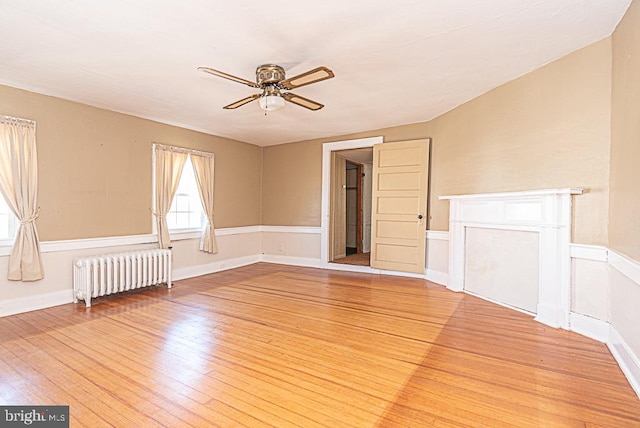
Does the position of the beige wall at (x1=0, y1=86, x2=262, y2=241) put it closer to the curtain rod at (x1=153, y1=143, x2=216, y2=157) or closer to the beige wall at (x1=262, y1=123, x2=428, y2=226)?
the curtain rod at (x1=153, y1=143, x2=216, y2=157)

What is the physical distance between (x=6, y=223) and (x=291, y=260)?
14.8ft

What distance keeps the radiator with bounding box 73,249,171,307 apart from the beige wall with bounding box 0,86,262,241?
0.46m

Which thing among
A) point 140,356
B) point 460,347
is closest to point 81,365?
point 140,356

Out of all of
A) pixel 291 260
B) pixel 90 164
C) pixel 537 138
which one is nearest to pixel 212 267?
pixel 291 260

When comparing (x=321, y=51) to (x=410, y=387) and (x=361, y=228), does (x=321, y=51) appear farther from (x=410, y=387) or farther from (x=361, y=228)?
(x=361, y=228)

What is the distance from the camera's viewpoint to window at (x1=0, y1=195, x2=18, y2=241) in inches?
147

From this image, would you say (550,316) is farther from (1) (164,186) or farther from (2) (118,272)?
(1) (164,186)

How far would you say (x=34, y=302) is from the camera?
3887 millimetres

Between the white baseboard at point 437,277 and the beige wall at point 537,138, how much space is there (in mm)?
721

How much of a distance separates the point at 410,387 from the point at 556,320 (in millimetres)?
2037

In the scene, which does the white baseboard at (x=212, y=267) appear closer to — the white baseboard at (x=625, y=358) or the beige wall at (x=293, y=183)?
the beige wall at (x=293, y=183)

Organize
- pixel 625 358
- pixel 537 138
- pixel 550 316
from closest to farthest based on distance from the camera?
pixel 625 358 → pixel 550 316 → pixel 537 138

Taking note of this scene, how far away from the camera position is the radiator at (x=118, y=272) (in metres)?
4.09

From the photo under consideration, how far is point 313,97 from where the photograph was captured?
4234 millimetres
